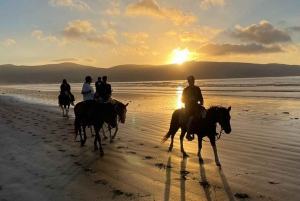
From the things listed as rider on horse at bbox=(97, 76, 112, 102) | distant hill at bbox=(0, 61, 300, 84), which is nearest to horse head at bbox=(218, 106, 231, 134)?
rider on horse at bbox=(97, 76, 112, 102)

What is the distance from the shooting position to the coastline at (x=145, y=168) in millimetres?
5688

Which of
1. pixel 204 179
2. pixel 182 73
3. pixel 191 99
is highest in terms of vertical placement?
pixel 182 73

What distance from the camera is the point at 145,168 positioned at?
23.6ft

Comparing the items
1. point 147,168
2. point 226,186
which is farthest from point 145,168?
point 226,186

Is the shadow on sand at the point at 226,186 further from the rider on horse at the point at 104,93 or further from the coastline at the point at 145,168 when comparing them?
the rider on horse at the point at 104,93

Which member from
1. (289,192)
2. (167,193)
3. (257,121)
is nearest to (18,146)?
(167,193)

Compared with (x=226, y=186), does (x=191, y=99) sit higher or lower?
higher

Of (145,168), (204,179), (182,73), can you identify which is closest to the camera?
Answer: (204,179)

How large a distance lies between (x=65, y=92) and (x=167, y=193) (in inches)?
542

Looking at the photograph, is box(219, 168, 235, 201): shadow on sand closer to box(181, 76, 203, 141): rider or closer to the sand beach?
the sand beach

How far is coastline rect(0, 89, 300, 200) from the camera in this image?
5.69m

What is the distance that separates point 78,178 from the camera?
6539 millimetres

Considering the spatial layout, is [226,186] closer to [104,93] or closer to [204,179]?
[204,179]

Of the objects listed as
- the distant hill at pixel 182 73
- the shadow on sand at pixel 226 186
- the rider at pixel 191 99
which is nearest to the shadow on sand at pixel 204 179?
the shadow on sand at pixel 226 186
